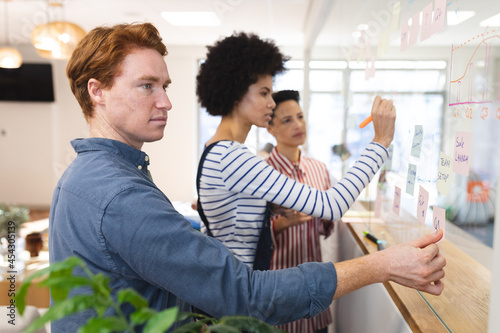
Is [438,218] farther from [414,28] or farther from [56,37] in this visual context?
[56,37]

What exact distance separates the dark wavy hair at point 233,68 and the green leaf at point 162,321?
3.34 feet

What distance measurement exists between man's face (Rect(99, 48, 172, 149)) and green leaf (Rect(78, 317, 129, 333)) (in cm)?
57

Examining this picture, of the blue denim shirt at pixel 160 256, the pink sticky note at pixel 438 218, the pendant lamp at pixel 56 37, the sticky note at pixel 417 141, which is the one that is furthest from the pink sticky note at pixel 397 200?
the pendant lamp at pixel 56 37

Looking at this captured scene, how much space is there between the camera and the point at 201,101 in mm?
1452

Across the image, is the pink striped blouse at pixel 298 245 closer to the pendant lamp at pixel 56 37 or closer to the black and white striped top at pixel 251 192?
the black and white striped top at pixel 251 192

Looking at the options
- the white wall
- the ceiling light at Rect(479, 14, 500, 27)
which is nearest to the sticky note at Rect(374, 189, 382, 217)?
the ceiling light at Rect(479, 14, 500, 27)

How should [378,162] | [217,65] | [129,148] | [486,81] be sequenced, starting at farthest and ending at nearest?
[217,65] < [378,162] < [129,148] < [486,81]

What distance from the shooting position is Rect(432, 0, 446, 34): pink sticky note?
2.74ft

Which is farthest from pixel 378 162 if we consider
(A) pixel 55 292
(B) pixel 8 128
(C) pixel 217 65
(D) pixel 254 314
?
(B) pixel 8 128

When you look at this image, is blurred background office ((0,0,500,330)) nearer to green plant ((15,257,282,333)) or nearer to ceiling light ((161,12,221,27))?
ceiling light ((161,12,221,27))

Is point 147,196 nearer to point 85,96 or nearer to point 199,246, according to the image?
point 199,246

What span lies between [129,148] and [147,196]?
20cm

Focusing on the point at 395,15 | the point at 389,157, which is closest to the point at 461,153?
the point at 389,157

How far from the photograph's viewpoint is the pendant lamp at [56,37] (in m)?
3.33
